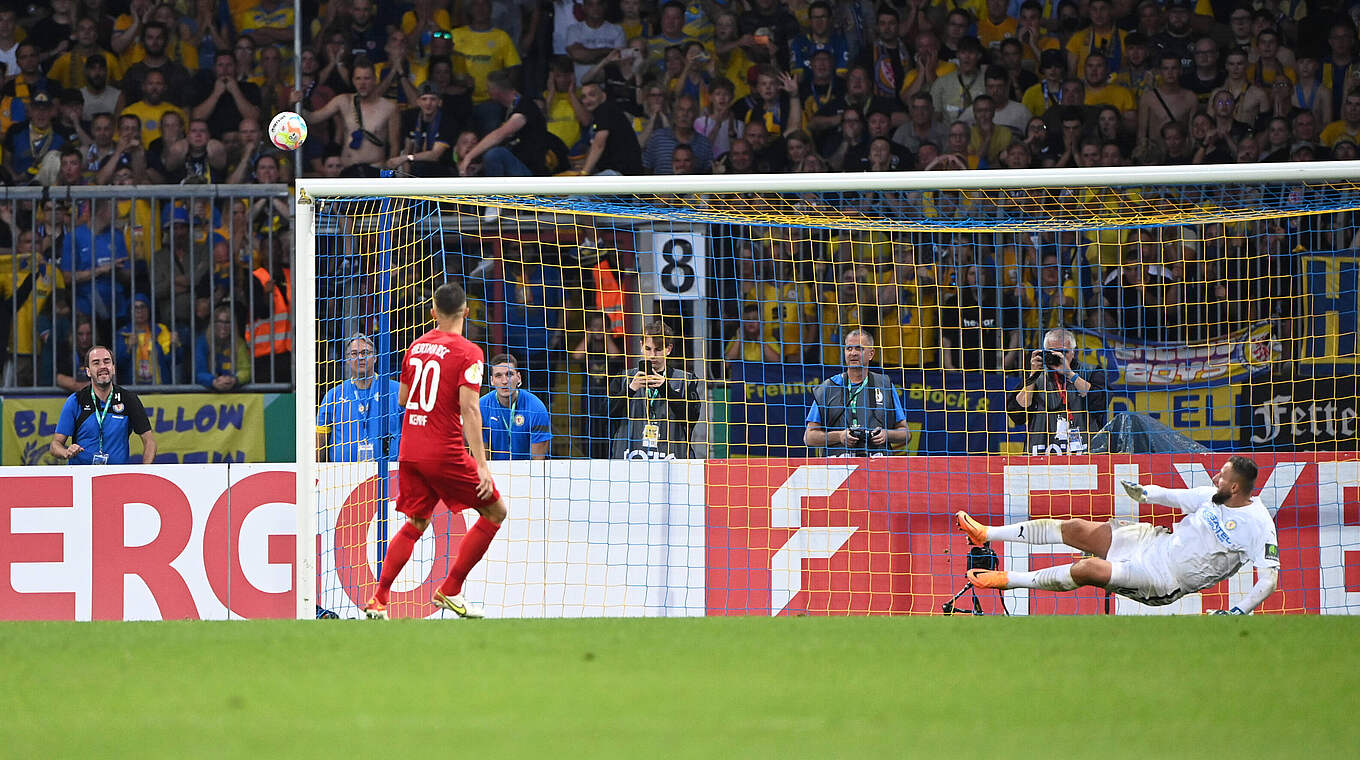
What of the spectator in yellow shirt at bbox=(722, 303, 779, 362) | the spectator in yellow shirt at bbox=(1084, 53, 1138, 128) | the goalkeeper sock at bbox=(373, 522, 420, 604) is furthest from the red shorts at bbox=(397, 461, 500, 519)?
the spectator in yellow shirt at bbox=(1084, 53, 1138, 128)

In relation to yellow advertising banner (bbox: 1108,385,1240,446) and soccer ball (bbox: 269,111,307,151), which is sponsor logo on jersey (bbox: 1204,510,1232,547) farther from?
soccer ball (bbox: 269,111,307,151)

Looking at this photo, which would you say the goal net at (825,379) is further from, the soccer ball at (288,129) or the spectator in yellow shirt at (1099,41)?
the spectator in yellow shirt at (1099,41)

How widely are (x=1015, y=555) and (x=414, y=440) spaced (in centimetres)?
374

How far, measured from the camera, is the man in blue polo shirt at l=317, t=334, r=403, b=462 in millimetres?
8964

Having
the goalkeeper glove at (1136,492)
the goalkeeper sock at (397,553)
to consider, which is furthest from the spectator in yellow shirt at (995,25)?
the goalkeeper sock at (397,553)

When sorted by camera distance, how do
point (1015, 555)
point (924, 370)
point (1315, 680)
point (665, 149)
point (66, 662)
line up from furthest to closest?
point (665, 149)
point (924, 370)
point (1015, 555)
point (66, 662)
point (1315, 680)

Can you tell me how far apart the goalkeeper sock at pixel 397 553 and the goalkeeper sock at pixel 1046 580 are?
10.4 ft

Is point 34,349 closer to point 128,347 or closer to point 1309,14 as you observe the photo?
point 128,347

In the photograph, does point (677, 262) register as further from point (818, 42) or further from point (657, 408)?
point (818, 42)

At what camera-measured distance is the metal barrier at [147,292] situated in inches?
412

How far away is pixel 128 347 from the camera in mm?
10828

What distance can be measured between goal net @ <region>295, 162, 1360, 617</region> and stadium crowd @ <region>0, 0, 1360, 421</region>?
119mm

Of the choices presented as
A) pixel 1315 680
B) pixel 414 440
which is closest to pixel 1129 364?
pixel 414 440

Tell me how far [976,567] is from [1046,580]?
32.9 inches
